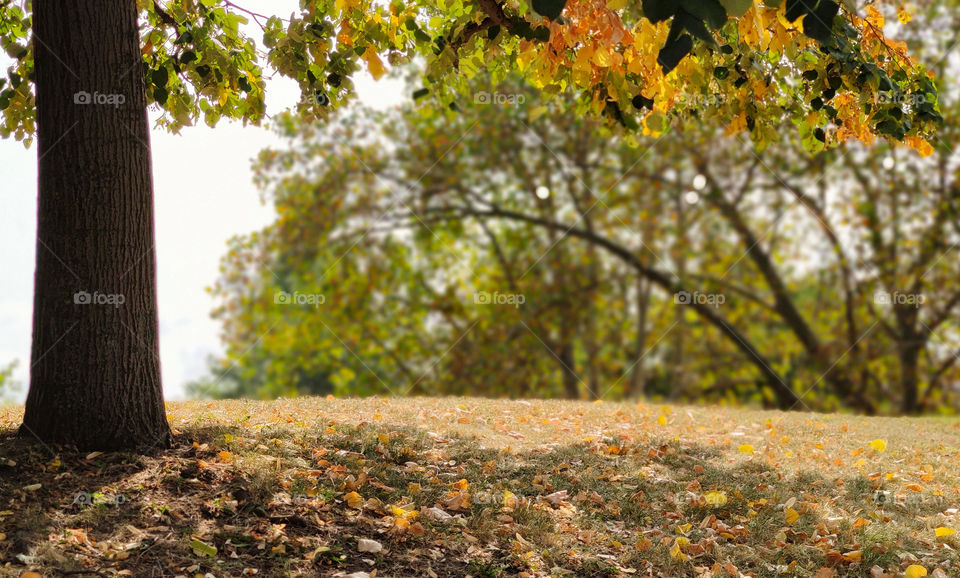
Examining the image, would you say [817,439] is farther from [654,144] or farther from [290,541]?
[654,144]

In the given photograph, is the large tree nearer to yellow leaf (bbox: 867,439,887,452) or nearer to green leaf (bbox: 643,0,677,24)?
green leaf (bbox: 643,0,677,24)

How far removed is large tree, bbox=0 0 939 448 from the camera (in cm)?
427

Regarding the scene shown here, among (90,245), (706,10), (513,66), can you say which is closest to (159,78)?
(90,245)

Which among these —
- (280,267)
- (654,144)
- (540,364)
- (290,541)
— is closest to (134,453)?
(290,541)

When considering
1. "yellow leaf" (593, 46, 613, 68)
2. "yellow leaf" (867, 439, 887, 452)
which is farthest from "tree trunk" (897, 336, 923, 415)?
"yellow leaf" (593, 46, 613, 68)

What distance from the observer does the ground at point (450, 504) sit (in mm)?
3619

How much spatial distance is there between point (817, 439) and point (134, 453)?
18.1 ft

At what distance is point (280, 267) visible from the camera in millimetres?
12305

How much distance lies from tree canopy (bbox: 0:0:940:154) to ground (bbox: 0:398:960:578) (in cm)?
240

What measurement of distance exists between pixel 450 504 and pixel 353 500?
0.54 meters

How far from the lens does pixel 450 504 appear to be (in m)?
4.23

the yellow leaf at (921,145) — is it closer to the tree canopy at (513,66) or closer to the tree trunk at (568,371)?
the tree canopy at (513,66)

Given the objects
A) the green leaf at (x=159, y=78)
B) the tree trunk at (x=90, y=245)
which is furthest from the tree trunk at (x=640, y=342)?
the tree trunk at (x=90, y=245)

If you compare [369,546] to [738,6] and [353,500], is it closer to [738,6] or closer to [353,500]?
[353,500]
